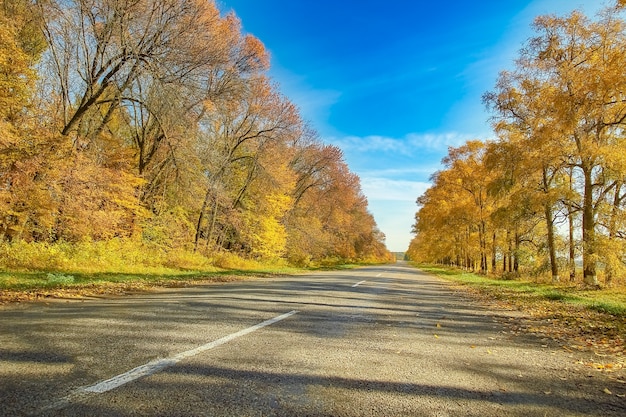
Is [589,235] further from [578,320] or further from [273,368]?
[273,368]

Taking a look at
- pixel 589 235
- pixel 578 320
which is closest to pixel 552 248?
pixel 589 235

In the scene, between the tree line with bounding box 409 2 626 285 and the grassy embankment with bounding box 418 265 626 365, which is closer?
the grassy embankment with bounding box 418 265 626 365

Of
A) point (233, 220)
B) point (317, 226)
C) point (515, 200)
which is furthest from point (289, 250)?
point (515, 200)

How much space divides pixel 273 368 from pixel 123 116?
20727 millimetres

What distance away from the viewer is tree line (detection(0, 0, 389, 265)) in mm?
12898

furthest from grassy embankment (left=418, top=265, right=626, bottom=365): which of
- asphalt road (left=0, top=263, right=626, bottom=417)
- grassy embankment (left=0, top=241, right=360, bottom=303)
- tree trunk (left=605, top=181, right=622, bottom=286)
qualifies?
grassy embankment (left=0, top=241, right=360, bottom=303)

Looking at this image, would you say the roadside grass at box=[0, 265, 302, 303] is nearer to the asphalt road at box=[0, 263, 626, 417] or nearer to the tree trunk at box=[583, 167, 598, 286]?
the asphalt road at box=[0, 263, 626, 417]

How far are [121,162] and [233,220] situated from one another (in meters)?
10.7

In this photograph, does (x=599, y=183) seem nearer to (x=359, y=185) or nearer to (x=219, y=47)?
(x=219, y=47)

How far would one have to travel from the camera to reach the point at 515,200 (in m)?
17.5

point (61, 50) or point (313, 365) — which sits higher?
point (61, 50)

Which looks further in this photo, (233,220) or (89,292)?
(233,220)

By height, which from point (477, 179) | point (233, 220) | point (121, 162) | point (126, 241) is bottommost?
point (126, 241)

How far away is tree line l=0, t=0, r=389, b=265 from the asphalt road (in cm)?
827
